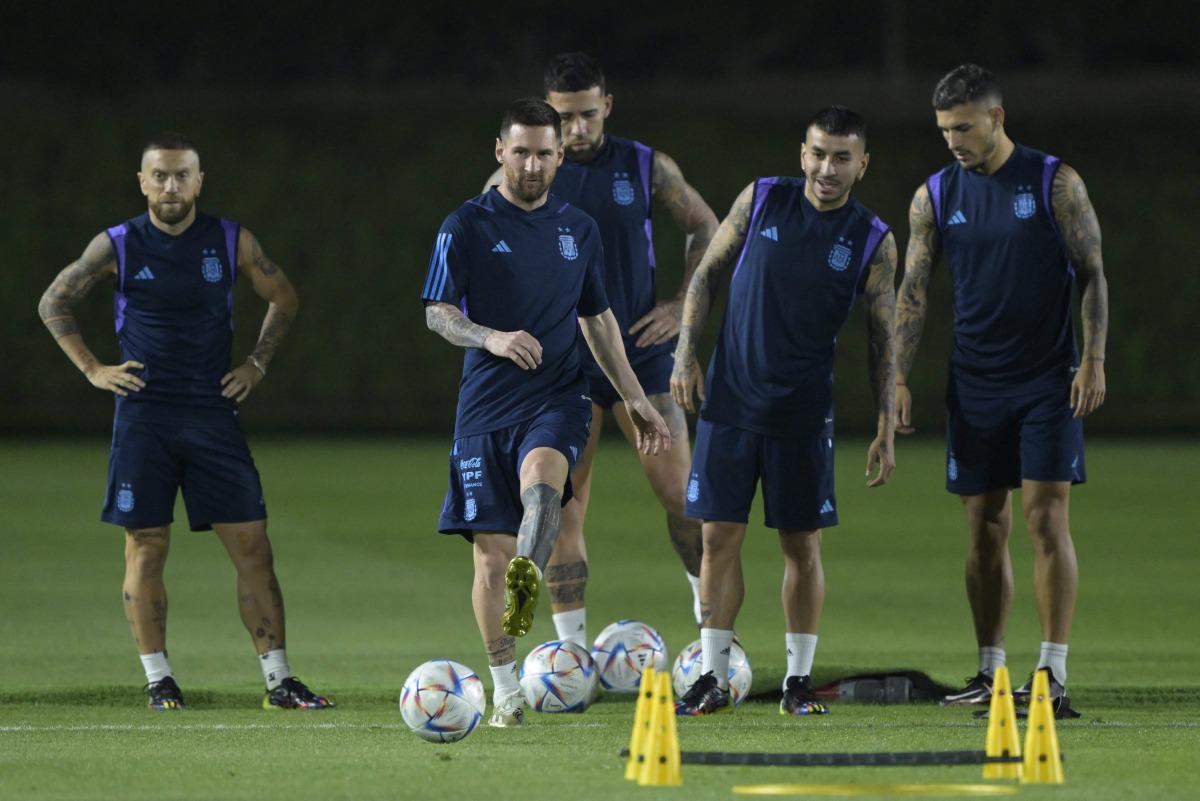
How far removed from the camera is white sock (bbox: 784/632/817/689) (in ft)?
21.4

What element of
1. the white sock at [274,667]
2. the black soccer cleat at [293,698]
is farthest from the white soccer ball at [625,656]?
the white sock at [274,667]

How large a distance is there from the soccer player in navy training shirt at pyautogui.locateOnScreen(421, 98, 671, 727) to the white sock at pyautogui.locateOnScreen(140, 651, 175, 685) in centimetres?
156

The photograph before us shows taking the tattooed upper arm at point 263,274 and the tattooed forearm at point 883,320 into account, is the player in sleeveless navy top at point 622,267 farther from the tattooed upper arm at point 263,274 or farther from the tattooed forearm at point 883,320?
the tattooed upper arm at point 263,274

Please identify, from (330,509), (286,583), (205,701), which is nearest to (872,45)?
(330,509)

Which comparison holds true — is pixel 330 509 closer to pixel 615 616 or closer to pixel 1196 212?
pixel 615 616

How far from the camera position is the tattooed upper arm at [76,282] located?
7.14 meters

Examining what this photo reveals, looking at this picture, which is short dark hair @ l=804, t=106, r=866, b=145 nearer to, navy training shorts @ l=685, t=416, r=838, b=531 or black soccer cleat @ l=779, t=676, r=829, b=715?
navy training shorts @ l=685, t=416, r=838, b=531

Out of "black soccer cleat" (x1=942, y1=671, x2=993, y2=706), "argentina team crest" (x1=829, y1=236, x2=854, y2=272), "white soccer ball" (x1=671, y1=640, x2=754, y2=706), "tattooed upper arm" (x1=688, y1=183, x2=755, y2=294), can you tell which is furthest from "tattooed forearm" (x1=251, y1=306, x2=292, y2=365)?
"black soccer cleat" (x1=942, y1=671, x2=993, y2=706)

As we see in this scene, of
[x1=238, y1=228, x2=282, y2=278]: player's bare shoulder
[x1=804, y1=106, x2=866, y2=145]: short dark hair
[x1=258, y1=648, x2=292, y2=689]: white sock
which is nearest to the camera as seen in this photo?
[x1=804, y1=106, x2=866, y2=145]: short dark hair

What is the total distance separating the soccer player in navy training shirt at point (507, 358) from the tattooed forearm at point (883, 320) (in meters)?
0.89

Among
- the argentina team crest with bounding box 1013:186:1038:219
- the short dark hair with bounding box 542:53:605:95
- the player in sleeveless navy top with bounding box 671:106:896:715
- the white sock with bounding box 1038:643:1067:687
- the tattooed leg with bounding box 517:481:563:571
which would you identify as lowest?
the white sock with bounding box 1038:643:1067:687

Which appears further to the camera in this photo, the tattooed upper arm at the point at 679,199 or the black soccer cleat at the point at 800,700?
the tattooed upper arm at the point at 679,199

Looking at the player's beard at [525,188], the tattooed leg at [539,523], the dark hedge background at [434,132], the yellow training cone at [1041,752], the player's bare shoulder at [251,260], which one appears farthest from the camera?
the dark hedge background at [434,132]

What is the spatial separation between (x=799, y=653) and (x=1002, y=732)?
1970 millimetres
